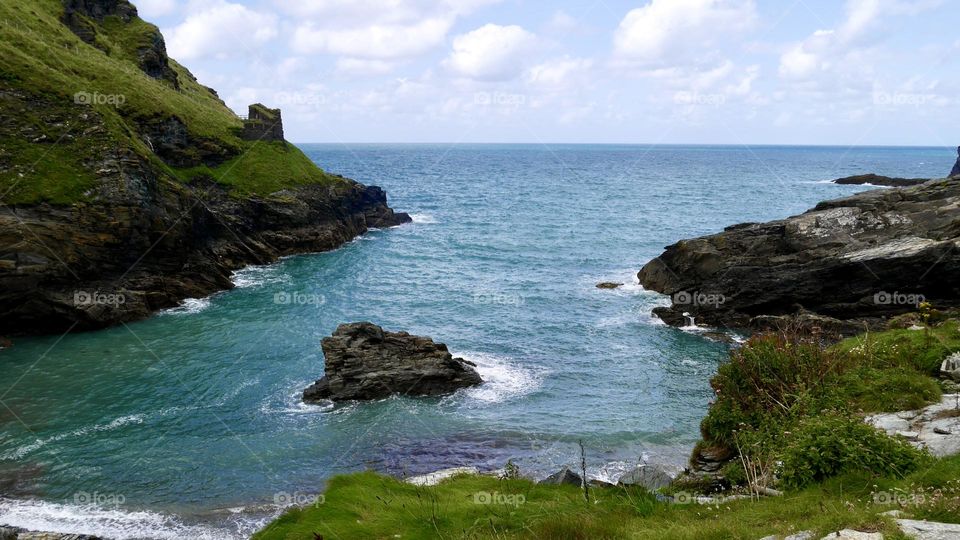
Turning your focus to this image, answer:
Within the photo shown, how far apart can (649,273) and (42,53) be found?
62.3 meters

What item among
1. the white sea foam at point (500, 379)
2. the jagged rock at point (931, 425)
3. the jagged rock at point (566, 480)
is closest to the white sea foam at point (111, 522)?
the jagged rock at point (566, 480)

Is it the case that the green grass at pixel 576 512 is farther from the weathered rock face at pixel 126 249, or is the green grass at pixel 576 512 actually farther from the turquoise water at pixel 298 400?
the weathered rock face at pixel 126 249

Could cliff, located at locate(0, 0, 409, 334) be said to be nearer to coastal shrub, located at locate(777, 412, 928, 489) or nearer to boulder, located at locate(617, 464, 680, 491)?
boulder, located at locate(617, 464, 680, 491)

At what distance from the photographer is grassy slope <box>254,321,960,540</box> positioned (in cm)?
1046

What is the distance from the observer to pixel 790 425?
1567cm

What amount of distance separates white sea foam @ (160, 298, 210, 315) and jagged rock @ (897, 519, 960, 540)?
1931 inches

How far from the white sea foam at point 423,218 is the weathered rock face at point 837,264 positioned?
55.5 meters

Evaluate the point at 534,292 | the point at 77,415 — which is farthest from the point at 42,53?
the point at 534,292

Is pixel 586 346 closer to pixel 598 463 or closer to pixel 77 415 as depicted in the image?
pixel 598 463

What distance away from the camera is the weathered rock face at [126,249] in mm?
42969

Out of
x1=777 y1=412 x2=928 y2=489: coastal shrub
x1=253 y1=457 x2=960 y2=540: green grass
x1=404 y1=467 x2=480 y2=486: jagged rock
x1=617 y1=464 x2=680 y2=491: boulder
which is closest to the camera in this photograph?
x1=253 y1=457 x2=960 y2=540: green grass

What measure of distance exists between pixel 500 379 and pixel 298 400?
36.9 feet

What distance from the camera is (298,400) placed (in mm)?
34312

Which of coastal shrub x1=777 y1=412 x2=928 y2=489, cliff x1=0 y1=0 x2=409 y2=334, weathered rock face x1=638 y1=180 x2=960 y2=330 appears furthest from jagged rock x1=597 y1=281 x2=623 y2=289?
coastal shrub x1=777 y1=412 x2=928 y2=489
